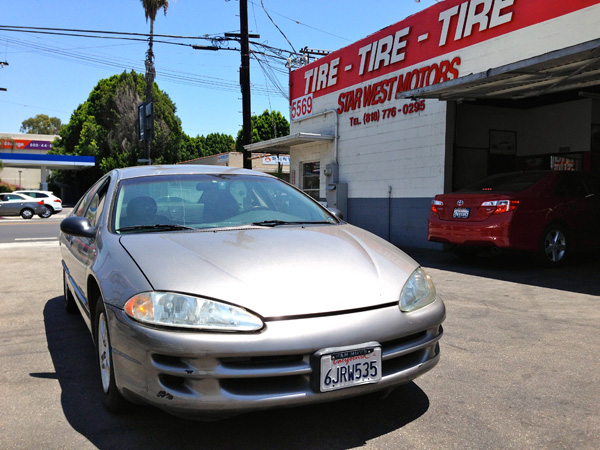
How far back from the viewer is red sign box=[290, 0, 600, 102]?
9438 millimetres

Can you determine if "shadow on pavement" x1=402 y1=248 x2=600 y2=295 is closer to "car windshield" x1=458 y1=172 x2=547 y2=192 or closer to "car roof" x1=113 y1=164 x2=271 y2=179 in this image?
"car windshield" x1=458 y1=172 x2=547 y2=192

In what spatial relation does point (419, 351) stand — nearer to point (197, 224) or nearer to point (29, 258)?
point (197, 224)

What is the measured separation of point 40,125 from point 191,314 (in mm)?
93332

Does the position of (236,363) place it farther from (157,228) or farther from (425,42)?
(425,42)

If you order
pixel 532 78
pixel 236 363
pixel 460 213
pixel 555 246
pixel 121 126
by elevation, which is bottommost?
pixel 555 246

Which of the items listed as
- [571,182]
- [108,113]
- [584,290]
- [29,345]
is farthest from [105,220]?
[108,113]

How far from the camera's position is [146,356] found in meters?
2.38

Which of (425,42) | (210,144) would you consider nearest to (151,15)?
(425,42)

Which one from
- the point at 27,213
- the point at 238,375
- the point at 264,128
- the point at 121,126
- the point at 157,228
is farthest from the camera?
the point at 264,128

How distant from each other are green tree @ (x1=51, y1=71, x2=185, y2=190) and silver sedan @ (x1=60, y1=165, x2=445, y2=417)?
4137 centimetres

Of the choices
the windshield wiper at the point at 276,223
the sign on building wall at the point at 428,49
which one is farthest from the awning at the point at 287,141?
the windshield wiper at the point at 276,223

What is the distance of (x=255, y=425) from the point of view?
2.79m

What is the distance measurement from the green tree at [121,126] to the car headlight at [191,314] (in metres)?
41.9

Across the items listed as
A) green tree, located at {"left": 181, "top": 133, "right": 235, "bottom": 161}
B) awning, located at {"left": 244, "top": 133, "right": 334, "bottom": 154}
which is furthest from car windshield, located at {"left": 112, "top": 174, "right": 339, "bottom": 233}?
green tree, located at {"left": 181, "top": 133, "right": 235, "bottom": 161}
